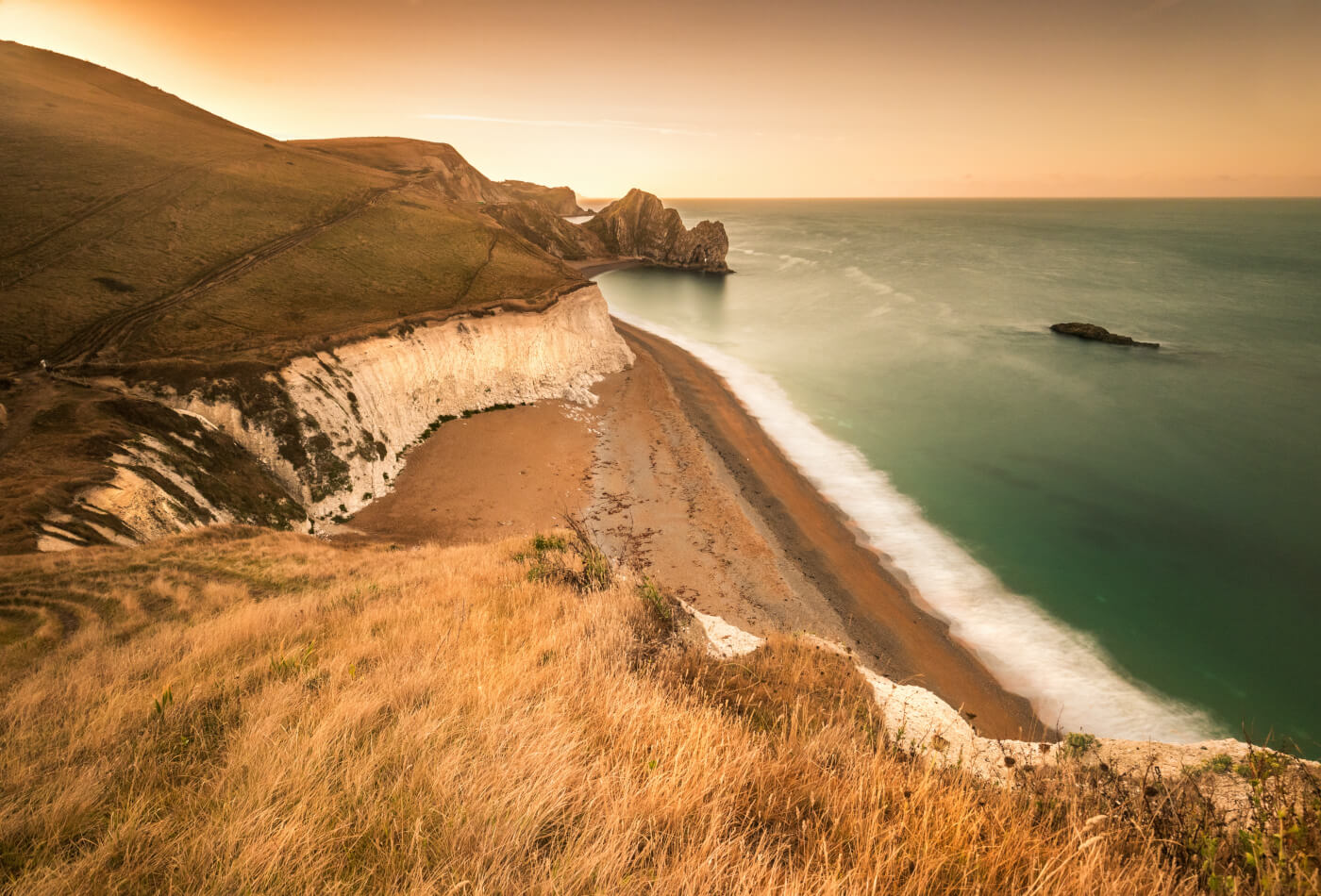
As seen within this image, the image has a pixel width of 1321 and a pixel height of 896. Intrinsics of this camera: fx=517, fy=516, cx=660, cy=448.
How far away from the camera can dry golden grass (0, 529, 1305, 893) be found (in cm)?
208

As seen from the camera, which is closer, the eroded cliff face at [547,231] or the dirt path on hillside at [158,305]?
the dirt path on hillside at [158,305]

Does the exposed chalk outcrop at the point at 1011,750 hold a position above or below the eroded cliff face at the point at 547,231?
below

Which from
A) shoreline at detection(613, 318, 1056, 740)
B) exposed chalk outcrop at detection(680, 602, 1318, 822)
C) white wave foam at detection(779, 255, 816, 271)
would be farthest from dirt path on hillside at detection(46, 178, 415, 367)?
white wave foam at detection(779, 255, 816, 271)

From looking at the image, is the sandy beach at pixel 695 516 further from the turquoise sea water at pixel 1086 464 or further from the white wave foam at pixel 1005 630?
the turquoise sea water at pixel 1086 464

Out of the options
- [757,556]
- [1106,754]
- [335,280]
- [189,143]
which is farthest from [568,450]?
[189,143]

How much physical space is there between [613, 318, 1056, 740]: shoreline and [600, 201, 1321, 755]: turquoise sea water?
111cm

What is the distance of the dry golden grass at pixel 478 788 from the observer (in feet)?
6.81

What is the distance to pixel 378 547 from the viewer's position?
16375 millimetres

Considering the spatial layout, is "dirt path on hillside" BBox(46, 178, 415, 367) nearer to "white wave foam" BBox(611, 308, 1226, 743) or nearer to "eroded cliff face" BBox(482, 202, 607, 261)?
"white wave foam" BBox(611, 308, 1226, 743)

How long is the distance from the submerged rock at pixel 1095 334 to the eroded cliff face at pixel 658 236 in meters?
56.6

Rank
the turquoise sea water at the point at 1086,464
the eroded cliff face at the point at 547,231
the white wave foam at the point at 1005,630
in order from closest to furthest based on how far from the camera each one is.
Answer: the white wave foam at the point at 1005,630 < the turquoise sea water at the point at 1086,464 < the eroded cliff face at the point at 547,231

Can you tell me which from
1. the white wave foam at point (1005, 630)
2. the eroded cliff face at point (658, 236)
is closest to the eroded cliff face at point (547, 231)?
the eroded cliff face at point (658, 236)

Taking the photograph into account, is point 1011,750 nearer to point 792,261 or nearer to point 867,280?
point 867,280

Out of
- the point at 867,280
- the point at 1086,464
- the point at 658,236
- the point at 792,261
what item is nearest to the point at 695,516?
the point at 1086,464
